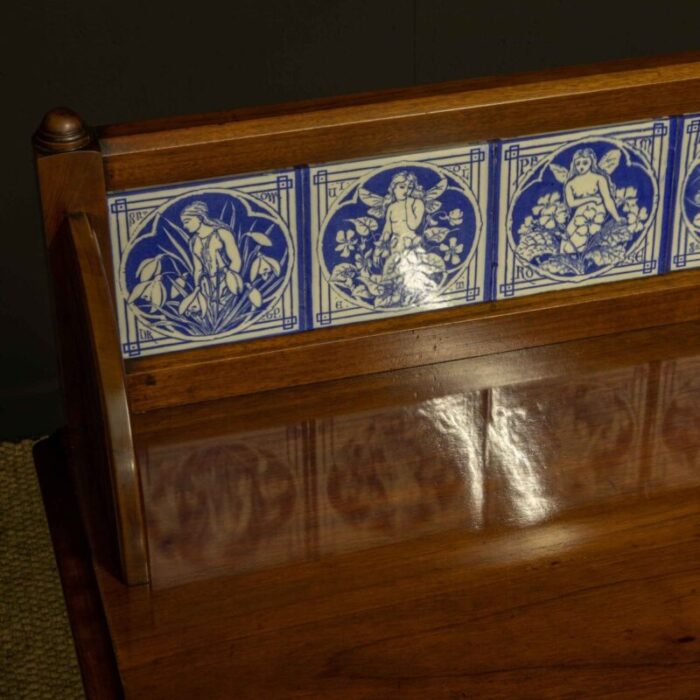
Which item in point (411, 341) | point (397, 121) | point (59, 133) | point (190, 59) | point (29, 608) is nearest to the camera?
point (59, 133)

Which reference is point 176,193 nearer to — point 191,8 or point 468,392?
point 468,392

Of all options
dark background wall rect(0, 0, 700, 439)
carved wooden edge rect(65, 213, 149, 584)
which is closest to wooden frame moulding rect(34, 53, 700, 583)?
carved wooden edge rect(65, 213, 149, 584)

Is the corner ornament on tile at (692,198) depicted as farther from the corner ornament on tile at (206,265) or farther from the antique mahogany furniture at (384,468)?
the corner ornament on tile at (206,265)

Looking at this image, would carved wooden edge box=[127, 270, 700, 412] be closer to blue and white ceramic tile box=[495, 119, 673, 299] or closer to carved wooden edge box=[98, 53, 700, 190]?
blue and white ceramic tile box=[495, 119, 673, 299]

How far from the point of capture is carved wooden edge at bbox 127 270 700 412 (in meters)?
1.38

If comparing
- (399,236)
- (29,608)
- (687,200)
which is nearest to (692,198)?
(687,200)

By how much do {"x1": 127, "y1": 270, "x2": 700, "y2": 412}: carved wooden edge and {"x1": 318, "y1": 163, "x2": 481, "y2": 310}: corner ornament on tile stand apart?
0.04 meters

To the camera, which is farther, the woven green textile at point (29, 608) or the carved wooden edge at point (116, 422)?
the woven green textile at point (29, 608)

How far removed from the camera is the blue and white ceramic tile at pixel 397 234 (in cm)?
136

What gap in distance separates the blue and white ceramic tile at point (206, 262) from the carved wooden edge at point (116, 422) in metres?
0.13

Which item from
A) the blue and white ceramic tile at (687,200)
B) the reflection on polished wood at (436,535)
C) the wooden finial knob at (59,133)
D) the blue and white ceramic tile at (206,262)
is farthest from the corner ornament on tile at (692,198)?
the wooden finial knob at (59,133)

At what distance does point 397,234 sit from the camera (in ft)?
4.59

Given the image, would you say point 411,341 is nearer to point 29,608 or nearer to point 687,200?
point 687,200

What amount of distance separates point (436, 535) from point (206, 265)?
0.35 m
